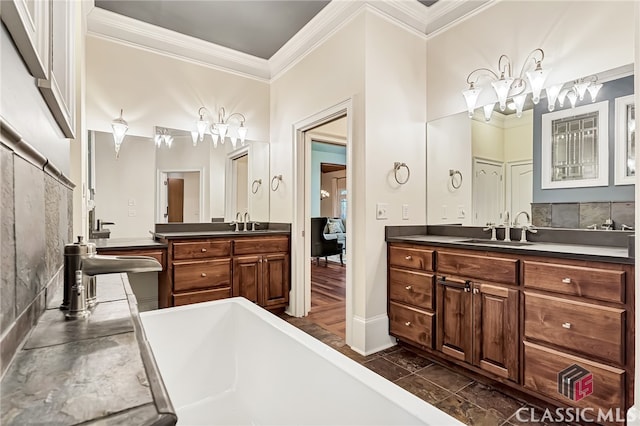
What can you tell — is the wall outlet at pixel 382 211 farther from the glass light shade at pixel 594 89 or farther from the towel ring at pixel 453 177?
the glass light shade at pixel 594 89

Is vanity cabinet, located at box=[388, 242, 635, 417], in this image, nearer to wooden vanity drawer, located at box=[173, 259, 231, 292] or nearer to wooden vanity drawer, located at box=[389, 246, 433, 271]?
wooden vanity drawer, located at box=[389, 246, 433, 271]

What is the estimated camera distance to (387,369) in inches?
89.9

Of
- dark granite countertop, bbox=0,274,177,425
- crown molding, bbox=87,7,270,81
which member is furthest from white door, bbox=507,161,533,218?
crown molding, bbox=87,7,270,81

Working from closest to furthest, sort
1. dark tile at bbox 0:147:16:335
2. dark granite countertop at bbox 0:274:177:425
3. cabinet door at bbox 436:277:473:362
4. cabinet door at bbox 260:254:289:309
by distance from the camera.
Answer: dark granite countertop at bbox 0:274:177:425 < dark tile at bbox 0:147:16:335 < cabinet door at bbox 436:277:473:362 < cabinet door at bbox 260:254:289:309

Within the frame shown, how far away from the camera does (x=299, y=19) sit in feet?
9.55

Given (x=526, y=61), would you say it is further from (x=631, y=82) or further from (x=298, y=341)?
(x=298, y=341)

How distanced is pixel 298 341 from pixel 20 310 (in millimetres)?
840

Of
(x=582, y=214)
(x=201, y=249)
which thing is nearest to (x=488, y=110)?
(x=582, y=214)

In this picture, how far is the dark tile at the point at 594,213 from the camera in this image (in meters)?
2.01

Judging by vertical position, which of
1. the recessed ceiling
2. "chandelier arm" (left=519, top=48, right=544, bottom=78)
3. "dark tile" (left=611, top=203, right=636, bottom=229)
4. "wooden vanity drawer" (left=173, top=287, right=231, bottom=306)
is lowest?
"wooden vanity drawer" (left=173, top=287, right=231, bottom=306)

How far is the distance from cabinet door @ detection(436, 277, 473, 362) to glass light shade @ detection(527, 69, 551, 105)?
1.39m

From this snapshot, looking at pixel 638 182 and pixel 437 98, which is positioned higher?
pixel 437 98

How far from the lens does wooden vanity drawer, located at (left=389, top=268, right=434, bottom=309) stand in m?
2.37

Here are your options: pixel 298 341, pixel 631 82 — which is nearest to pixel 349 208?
pixel 298 341
